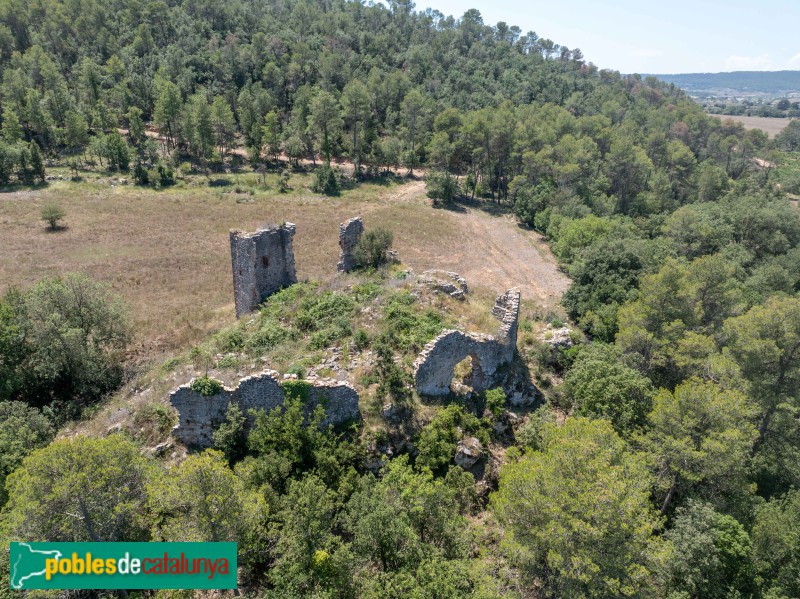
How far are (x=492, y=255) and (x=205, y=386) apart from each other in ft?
117

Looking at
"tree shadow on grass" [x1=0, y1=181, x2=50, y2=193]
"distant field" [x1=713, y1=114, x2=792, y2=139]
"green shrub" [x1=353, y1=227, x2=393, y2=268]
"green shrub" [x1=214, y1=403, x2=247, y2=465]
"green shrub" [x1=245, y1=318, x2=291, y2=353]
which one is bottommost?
"tree shadow on grass" [x1=0, y1=181, x2=50, y2=193]

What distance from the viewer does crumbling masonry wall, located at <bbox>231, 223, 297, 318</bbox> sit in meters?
25.0

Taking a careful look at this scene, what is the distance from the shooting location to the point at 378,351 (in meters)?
19.2

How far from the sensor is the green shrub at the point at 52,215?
47500 mm

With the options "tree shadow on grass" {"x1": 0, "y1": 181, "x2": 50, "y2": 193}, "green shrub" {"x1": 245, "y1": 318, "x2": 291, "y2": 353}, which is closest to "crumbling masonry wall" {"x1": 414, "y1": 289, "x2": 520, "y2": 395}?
"green shrub" {"x1": 245, "y1": 318, "x2": 291, "y2": 353}

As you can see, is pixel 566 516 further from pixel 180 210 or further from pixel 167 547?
pixel 180 210

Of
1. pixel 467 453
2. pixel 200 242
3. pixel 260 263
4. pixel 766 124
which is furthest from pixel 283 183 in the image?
pixel 766 124

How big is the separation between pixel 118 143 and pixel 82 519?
67.1 m

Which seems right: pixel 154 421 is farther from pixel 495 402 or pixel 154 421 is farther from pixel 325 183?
pixel 325 183

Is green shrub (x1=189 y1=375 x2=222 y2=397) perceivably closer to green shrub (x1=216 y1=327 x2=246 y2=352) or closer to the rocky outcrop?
green shrub (x1=216 y1=327 x2=246 y2=352)

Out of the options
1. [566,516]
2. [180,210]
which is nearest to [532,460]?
[566,516]

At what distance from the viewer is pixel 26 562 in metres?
11.5

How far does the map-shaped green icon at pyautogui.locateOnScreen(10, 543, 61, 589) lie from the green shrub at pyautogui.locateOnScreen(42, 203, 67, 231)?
47.6m

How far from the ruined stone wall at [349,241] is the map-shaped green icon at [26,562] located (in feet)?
66.3
